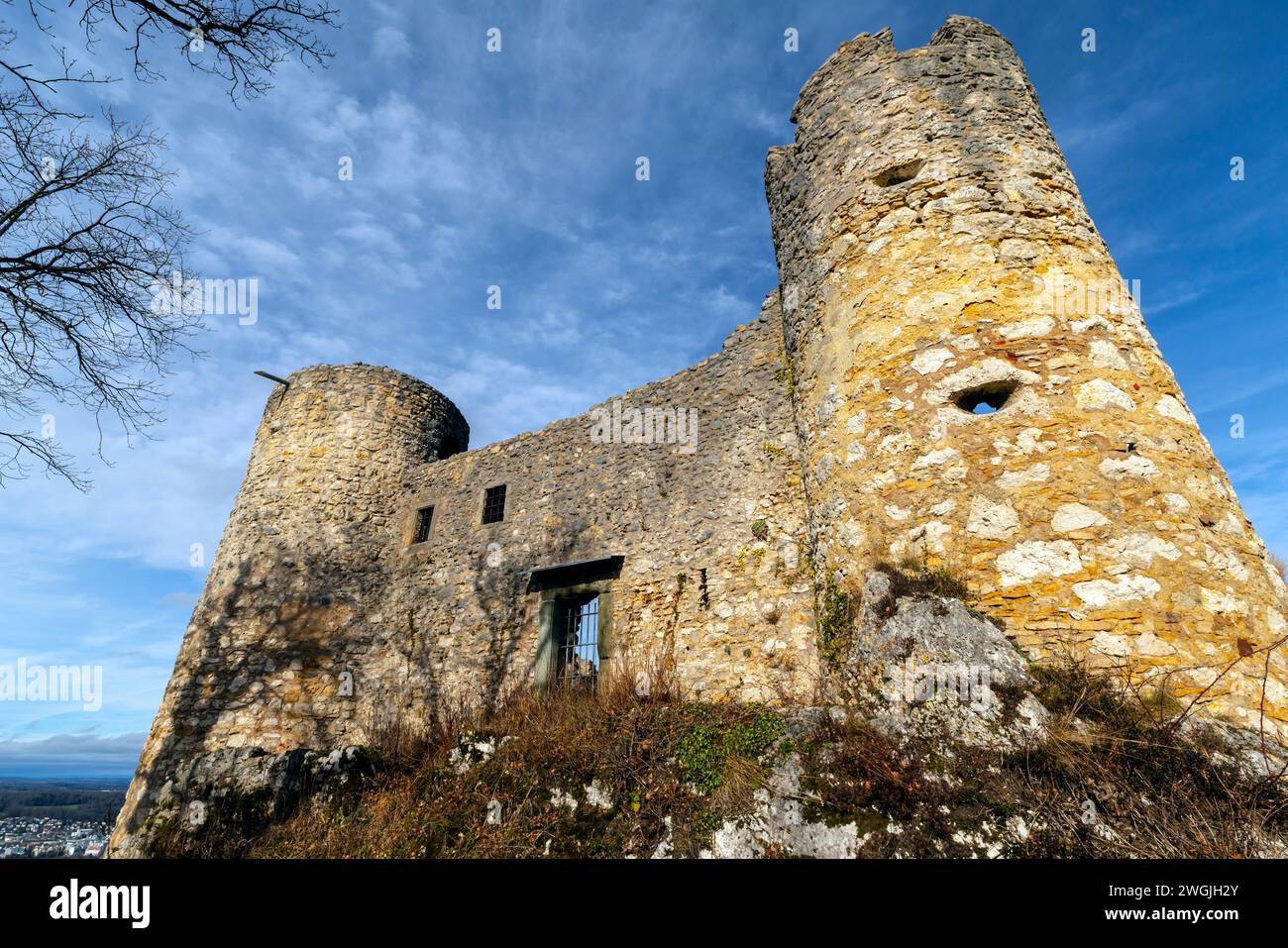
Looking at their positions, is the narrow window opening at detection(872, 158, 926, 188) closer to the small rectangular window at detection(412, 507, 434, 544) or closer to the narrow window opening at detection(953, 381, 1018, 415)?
the narrow window opening at detection(953, 381, 1018, 415)

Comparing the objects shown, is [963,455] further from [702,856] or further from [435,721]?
[435,721]

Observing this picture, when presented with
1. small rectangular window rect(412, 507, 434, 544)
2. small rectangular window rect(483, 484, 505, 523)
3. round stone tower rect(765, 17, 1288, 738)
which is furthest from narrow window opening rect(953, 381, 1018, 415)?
small rectangular window rect(412, 507, 434, 544)

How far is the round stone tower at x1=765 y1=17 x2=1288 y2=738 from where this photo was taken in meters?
3.66

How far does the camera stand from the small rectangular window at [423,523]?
11.7m

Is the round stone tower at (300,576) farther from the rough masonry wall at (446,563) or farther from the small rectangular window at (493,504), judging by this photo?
the small rectangular window at (493,504)

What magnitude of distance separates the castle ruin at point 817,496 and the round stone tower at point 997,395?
0.07 ft

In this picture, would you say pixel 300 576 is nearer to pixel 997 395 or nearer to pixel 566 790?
pixel 566 790

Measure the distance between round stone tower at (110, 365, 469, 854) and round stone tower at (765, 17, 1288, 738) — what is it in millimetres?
9204

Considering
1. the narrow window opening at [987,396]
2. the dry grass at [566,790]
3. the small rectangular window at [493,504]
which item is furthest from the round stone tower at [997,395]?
the small rectangular window at [493,504]

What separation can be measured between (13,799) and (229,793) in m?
32.9

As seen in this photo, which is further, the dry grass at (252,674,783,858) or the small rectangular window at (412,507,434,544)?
the small rectangular window at (412,507,434,544)

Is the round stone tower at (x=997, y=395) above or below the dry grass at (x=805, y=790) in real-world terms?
above

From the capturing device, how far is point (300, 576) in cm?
1105

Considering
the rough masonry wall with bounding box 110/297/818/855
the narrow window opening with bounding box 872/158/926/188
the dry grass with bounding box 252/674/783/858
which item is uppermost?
the narrow window opening with bounding box 872/158/926/188
